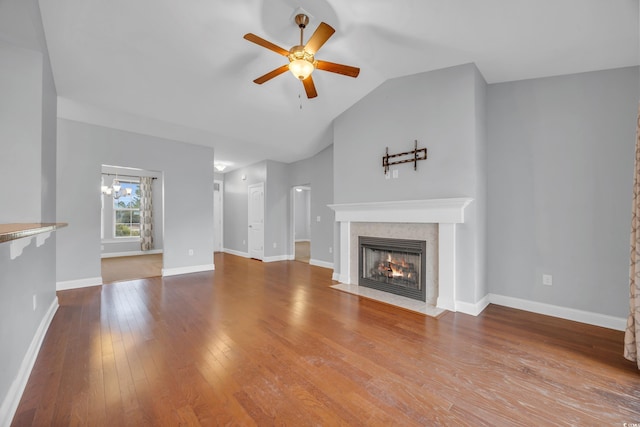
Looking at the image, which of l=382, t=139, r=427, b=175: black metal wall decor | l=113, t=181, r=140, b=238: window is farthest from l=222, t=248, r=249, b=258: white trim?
l=382, t=139, r=427, b=175: black metal wall decor

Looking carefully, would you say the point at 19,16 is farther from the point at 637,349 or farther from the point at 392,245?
the point at 637,349

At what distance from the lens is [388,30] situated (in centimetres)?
279

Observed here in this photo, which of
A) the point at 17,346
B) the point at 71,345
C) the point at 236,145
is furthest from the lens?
the point at 236,145

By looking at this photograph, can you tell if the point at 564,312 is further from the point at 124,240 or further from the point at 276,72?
the point at 124,240

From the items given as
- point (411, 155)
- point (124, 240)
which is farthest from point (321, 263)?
point (124, 240)

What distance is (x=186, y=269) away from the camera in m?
5.30

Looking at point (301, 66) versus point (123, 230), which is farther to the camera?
point (123, 230)

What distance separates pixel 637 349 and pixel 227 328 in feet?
11.2

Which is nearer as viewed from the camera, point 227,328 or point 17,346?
point 17,346

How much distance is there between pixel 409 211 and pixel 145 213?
810 cm

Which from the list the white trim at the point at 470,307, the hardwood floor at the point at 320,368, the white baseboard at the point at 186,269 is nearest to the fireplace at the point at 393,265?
the white trim at the point at 470,307

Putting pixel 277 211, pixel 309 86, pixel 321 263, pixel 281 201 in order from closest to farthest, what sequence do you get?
1. pixel 309 86
2. pixel 321 263
3. pixel 277 211
4. pixel 281 201

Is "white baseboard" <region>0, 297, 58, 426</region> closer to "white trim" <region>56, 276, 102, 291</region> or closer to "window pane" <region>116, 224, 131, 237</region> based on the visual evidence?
"white trim" <region>56, 276, 102, 291</region>

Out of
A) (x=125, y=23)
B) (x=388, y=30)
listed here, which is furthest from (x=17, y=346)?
(x=388, y=30)
